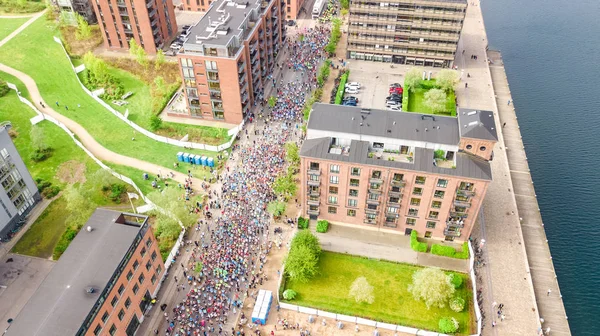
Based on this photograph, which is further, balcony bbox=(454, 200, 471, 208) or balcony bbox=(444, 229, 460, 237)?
balcony bbox=(444, 229, 460, 237)

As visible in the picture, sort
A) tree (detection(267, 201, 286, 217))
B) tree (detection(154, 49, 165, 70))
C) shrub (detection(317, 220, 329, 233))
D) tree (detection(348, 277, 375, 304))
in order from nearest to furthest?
tree (detection(348, 277, 375, 304)) → shrub (detection(317, 220, 329, 233)) → tree (detection(267, 201, 286, 217)) → tree (detection(154, 49, 165, 70))

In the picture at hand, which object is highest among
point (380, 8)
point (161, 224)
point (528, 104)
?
point (380, 8)

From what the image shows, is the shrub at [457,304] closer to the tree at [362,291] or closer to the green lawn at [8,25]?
the tree at [362,291]

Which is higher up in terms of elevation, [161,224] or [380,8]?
[380,8]

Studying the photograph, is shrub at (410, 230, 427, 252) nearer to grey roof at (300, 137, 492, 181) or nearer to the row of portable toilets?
Answer: grey roof at (300, 137, 492, 181)

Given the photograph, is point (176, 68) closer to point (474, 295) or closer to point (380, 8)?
point (380, 8)

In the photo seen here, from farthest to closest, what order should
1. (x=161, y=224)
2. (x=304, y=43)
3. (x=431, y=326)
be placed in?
(x=304, y=43)
(x=161, y=224)
(x=431, y=326)

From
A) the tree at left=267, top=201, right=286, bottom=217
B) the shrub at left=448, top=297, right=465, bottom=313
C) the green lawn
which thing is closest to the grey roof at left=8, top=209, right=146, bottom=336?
the tree at left=267, top=201, right=286, bottom=217

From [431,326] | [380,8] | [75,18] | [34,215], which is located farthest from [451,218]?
[75,18]
